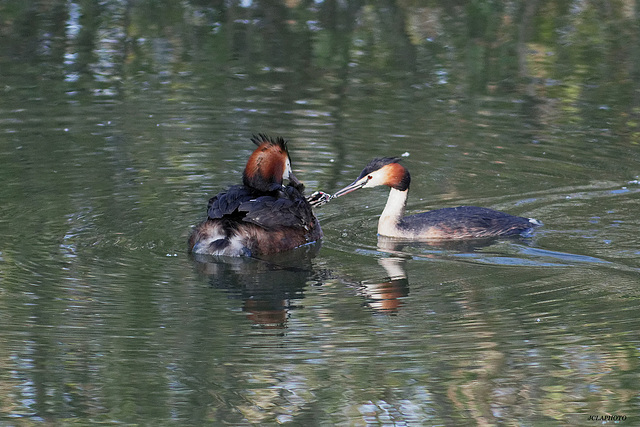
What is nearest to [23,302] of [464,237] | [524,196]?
[464,237]

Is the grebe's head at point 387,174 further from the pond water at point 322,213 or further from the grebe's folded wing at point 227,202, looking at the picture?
the grebe's folded wing at point 227,202

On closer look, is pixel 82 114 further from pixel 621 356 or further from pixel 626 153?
pixel 621 356

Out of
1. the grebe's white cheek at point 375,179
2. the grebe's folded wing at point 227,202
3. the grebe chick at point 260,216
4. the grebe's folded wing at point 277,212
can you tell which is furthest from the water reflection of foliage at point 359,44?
the grebe's folded wing at point 227,202

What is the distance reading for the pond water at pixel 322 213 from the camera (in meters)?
6.52

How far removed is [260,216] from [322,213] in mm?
1449

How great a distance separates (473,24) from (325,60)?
3427 millimetres

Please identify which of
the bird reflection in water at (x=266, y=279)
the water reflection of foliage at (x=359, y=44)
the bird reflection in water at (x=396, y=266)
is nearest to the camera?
the bird reflection in water at (x=266, y=279)

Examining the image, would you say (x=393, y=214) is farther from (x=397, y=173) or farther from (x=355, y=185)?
(x=355, y=185)

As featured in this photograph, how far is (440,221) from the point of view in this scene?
9.78m

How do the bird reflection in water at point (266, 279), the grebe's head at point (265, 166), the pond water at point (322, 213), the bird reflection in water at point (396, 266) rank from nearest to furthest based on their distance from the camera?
the pond water at point (322, 213)
the bird reflection in water at point (266, 279)
the bird reflection in water at point (396, 266)
the grebe's head at point (265, 166)

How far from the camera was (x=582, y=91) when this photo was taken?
15.3 meters

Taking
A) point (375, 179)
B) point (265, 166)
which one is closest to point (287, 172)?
point (265, 166)

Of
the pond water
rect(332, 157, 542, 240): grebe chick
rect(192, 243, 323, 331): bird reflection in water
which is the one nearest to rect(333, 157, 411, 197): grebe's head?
rect(332, 157, 542, 240): grebe chick

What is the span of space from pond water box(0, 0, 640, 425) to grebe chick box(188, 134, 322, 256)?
0.18 meters
